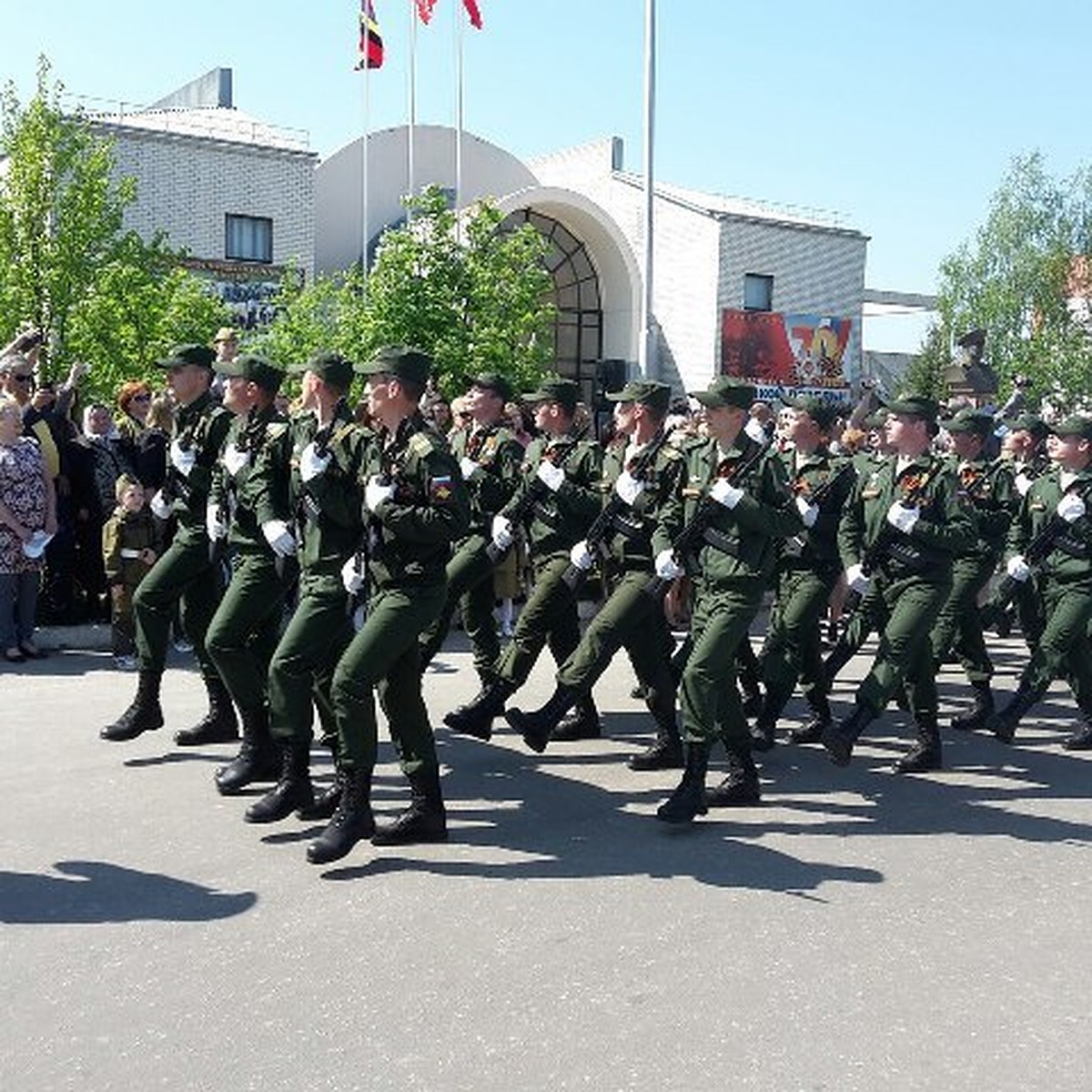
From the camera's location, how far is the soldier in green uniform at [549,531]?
294 inches

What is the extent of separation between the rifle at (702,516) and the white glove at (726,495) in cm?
5

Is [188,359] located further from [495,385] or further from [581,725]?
[581,725]

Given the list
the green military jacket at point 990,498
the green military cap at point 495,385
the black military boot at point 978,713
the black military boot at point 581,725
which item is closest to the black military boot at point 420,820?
the black military boot at point 581,725

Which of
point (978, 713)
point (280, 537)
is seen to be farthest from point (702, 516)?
point (978, 713)

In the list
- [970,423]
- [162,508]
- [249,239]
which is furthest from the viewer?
[249,239]

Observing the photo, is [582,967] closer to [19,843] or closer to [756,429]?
[19,843]

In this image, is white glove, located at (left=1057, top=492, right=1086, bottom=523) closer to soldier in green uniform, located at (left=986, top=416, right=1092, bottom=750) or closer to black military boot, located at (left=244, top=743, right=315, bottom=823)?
soldier in green uniform, located at (left=986, top=416, right=1092, bottom=750)

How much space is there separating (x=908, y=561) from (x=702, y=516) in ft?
4.66

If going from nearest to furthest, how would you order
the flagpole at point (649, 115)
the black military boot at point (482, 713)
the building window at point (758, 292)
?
the black military boot at point (482, 713), the flagpole at point (649, 115), the building window at point (758, 292)

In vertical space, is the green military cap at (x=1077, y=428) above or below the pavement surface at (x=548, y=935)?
above

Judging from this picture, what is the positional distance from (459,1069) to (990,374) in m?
14.1

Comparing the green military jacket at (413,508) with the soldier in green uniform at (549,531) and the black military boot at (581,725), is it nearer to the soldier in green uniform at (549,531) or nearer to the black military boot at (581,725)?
the soldier in green uniform at (549,531)

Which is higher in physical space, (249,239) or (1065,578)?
(249,239)

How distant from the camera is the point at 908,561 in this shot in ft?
23.7
